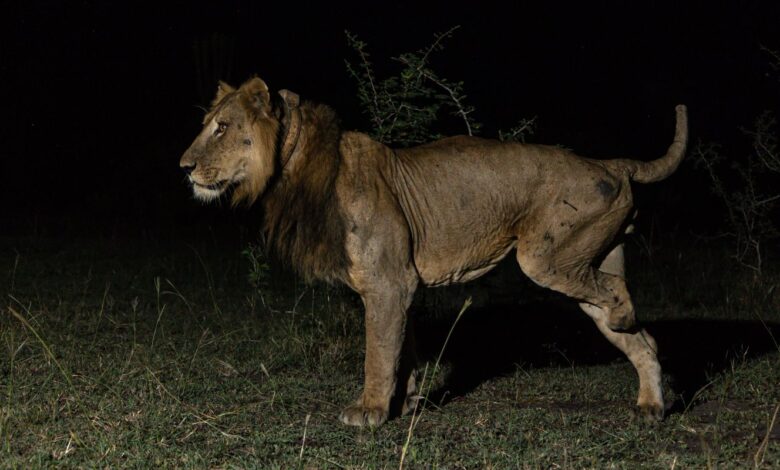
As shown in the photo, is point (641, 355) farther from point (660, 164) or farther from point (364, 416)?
point (364, 416)

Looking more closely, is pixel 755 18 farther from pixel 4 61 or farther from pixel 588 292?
pixel 588 292

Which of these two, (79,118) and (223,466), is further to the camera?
(79,118)

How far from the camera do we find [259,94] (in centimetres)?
473

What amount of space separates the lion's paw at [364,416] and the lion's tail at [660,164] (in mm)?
1632

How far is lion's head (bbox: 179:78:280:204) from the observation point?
186 inches

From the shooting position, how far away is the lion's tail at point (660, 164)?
520 centimetres

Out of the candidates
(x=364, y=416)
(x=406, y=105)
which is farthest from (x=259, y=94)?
(x=406, y=105)

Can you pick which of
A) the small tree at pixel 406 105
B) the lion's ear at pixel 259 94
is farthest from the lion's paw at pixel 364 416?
the small tree at pixel 406 105

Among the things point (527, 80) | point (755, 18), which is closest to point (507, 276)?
point (527, 80)

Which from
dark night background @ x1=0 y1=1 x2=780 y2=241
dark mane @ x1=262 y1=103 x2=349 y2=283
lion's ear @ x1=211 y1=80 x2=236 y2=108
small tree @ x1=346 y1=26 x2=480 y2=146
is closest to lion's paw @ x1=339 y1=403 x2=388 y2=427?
dark mane @ x1=262 y1=103 x2=349 y2=283

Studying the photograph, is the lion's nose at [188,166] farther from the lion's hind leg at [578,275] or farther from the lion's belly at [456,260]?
the lion's hind leg at [578,275]

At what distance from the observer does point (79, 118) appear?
1698 cm

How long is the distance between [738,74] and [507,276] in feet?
31.6

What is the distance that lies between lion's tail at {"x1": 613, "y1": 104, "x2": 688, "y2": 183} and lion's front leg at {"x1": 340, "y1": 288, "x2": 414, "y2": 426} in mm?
1305
